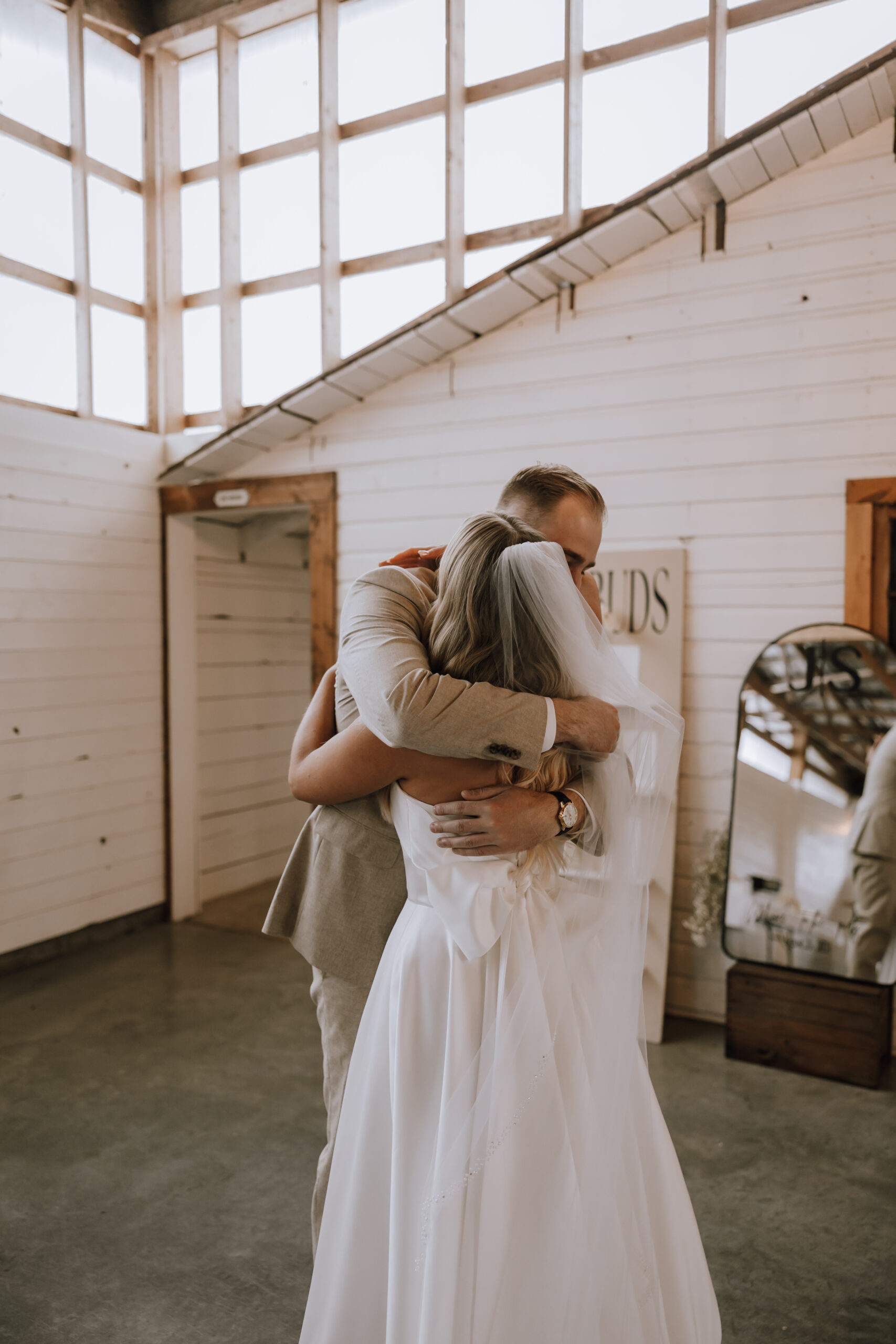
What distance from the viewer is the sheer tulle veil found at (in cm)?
142

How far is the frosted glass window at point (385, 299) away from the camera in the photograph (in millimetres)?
4660

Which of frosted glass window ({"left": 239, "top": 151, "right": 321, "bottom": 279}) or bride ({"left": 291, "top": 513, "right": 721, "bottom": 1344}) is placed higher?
frosted glass window ({"left": 239, "top": 151, "right": 321, "bottom": 279})

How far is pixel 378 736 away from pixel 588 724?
34cm

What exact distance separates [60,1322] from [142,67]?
5850 mm

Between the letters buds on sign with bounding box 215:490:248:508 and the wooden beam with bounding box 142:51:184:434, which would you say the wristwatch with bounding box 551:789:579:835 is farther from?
the wooden beam with bounding box 142:51:184:434

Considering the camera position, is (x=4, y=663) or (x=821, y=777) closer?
(x=821, y=777)

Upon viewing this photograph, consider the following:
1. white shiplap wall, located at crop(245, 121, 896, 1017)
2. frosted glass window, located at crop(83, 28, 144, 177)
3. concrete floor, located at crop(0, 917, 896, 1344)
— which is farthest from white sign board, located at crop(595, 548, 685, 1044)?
Result: frosted glass window, located at crop(83, 28, 144, 177)

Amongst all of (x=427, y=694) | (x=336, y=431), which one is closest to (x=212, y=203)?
(x=336, y=431)

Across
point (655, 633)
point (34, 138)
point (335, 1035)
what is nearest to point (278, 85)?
point (34, 138)

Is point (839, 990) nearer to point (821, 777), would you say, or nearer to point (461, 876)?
point (821, 777)

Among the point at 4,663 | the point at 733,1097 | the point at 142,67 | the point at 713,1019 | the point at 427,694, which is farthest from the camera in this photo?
the point at 142,67

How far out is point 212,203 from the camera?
523 cm

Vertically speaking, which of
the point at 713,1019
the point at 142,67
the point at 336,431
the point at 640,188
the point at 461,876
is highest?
the point at 142,67

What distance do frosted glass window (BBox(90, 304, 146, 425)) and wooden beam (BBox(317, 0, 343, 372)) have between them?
117cm
